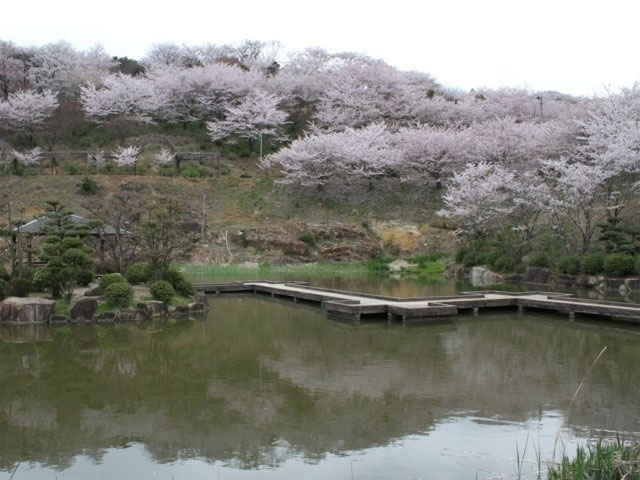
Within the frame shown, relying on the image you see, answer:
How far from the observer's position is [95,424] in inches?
259

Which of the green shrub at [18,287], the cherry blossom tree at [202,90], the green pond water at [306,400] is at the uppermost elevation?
the cherry blossom tree at [202,90]

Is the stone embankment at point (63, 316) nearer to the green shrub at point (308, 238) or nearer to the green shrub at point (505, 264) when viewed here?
the green shrub at point (505, 264)

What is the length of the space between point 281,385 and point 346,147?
25.6 metres

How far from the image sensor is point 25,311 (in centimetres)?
1328

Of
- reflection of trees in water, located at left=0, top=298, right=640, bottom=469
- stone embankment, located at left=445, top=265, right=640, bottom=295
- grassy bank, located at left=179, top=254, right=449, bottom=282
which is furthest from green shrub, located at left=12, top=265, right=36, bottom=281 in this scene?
Answer: stone embankment, located at left=445, top=265, right=640, bottom=295

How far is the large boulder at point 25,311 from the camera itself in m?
13.3

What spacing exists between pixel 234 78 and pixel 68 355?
32628mm

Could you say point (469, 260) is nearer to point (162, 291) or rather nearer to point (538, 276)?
point (538, 276)

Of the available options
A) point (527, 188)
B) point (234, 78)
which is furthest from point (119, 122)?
point (527, 188)

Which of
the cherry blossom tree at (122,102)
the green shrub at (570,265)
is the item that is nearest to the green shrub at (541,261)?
the green shrub at (570,265)

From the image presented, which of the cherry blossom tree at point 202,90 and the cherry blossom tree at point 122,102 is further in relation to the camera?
the cherry blossom tree at point 202,90

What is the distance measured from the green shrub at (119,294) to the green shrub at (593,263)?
46.5 feet

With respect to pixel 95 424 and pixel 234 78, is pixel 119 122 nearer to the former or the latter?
pixel 234 78

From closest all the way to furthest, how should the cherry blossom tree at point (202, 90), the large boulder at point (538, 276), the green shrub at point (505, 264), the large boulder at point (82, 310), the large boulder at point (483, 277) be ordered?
the large boulder at point (82, 310) < the large boulder at point (538, 276) < the large boulder at point (483, 277) < the green shrub at point (505, 264) < the cherry blossom tree at point (202, 90)
